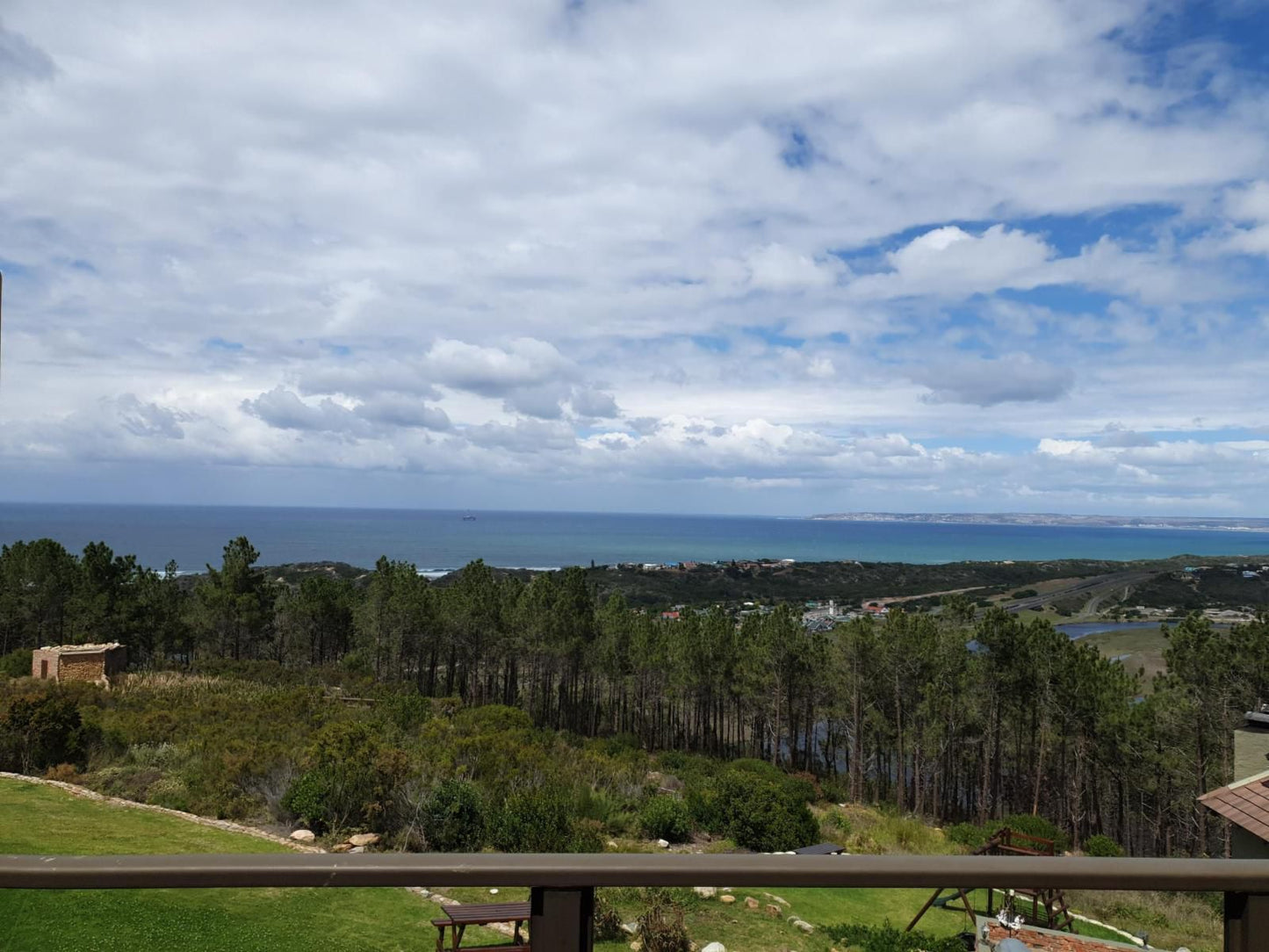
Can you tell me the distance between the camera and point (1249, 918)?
1366 mm

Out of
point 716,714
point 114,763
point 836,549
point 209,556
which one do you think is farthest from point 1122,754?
point 836,549

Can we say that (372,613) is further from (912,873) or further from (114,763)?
(912,873)

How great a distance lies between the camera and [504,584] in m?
29.1

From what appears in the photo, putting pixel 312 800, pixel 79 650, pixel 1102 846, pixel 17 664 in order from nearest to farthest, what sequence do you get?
pixel 312 800
pixel 1102 846
pixel 79 650
pixel 17 664

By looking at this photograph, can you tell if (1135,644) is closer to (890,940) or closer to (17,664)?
(17,664)

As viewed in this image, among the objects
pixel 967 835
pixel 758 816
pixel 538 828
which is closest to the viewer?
pixel 538 828

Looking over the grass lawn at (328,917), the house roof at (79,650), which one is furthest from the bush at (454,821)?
the house roof at (79,650)

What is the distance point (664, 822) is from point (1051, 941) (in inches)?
339

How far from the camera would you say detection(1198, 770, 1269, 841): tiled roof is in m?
7.66

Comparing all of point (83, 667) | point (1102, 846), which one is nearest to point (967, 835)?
Result: point (1102, 846)

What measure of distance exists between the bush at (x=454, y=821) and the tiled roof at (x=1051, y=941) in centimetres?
618

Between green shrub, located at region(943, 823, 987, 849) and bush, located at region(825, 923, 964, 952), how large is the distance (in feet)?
37.0

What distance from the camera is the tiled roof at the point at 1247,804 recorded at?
7660 millimetres

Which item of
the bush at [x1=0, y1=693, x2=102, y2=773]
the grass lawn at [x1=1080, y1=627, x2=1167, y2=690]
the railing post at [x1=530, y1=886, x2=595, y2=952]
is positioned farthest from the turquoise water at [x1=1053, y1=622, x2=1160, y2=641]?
the railing post at [x1=530, y1=886, x2=595, y2=952]
